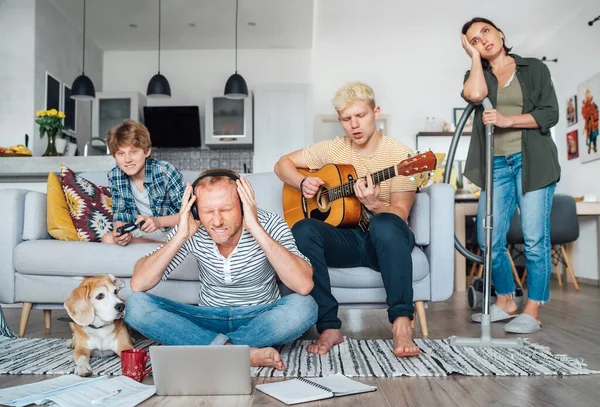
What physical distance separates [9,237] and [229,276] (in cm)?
141

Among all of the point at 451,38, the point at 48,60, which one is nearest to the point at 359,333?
the point at 48,60

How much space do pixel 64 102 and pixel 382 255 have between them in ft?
17.6

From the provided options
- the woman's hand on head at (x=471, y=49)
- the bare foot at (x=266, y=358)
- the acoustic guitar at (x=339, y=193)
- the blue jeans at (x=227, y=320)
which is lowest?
the bare foot at (x=266, y=358)

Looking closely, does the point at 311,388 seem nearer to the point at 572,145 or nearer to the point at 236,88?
the point at 236,88

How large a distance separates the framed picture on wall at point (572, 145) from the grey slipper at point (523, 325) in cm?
392

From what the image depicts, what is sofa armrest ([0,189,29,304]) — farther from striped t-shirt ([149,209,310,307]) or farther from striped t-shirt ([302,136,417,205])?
striped t-shirt ([302,136,417,205])

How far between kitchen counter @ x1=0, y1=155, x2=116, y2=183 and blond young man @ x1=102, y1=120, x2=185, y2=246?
1960 millimetres

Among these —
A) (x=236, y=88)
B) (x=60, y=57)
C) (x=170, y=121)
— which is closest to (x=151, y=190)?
(x=236, y=88)

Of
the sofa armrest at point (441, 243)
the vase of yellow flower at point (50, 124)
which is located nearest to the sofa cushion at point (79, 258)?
the sofa armrest at point (441, 243)

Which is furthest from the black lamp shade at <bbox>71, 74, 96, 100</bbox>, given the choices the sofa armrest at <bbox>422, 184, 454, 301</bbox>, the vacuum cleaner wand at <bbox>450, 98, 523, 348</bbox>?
the vacuum cleaner wand at <bbox>450, 98, 523, 348</bbox>

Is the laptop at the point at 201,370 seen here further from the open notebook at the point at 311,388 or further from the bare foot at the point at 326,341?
the bare foot at the point at 326,341

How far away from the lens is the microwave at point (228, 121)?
724cm

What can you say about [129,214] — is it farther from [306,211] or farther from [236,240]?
[236,240]

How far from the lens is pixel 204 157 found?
25.2 feet
